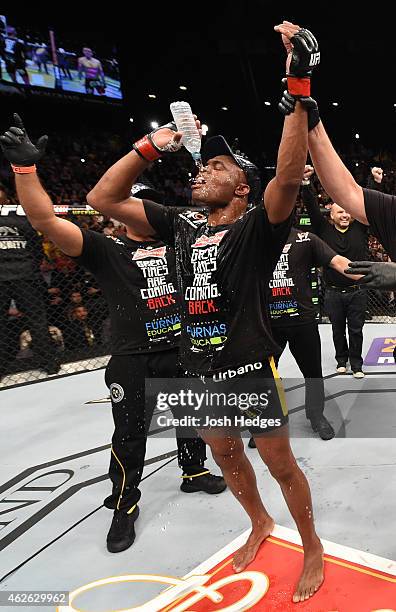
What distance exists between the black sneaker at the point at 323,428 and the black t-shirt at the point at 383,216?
58.7 inches

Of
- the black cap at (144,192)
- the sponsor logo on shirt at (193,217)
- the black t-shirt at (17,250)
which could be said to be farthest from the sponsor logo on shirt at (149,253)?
the black t-shirt at (17,250)

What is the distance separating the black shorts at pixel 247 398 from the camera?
158 cm

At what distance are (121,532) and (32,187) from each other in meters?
1.40

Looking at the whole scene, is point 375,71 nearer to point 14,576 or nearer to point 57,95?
point 57,95

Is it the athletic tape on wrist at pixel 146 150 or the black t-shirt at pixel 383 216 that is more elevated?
the athletic tape on wrist at pixel 146 150

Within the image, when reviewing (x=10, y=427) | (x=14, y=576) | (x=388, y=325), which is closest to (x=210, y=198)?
(x=14, y=576)

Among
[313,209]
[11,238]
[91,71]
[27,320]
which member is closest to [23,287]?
[27,320]

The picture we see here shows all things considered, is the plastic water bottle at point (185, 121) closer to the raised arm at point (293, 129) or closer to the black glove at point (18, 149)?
the raised arm at point (293, 129)

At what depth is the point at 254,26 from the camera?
9477mm

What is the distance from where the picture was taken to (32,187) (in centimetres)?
175

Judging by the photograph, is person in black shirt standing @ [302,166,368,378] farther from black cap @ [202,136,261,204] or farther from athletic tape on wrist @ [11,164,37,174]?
athletic tape on wrist @ [11,164,37,174]

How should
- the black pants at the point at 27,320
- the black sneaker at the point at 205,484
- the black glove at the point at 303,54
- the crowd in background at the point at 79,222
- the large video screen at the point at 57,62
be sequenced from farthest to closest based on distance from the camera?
the large video screen at the point at 57,62
the crowd in background at the point at 79,222
the black pants at the point at 27,320
the black sneaker at the point at 205,484
the black glove at the point at 303,54

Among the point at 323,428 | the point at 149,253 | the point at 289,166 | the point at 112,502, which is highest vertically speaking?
the point at 289,166

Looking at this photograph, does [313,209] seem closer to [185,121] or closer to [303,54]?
[185,121]
